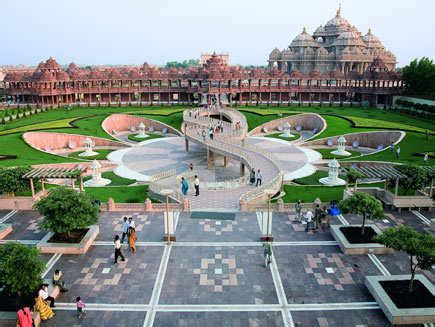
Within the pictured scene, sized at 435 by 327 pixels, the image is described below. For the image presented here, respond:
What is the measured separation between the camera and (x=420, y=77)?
76.8 metres

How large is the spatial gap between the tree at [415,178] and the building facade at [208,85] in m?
59.8

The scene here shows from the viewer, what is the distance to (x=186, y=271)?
826 inches

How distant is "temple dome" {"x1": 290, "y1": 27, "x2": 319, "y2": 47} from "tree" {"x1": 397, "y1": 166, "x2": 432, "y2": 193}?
297ft

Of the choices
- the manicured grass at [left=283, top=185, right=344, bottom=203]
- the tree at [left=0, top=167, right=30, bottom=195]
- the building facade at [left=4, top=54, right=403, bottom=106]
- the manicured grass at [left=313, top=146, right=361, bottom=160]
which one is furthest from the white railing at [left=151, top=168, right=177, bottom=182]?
the building facade at [left=4, top=54, right=403, bottom=106]

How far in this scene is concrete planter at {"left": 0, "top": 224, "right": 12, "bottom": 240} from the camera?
2482 centimetres

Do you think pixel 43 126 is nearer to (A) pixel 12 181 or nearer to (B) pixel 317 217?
(A) pixel 12 181

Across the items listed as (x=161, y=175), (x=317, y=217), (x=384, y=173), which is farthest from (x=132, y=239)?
(x=384, y=173)

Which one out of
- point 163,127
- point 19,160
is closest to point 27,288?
point 19,160

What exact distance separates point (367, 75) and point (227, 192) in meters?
66.4

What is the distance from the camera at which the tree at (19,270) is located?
16.9m

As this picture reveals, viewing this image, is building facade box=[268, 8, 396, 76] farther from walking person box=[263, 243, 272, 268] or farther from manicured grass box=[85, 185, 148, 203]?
walking person box=[263, 243, 272, 268]

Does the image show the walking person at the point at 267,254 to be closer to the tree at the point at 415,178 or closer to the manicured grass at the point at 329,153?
the tree at the point at 415,178

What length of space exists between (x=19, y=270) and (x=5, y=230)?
31.7 feet

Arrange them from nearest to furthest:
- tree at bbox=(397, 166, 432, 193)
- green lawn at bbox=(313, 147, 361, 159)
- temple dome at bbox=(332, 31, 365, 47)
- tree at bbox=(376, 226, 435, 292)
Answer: tree at bbox=(376, 226, 435, 292)
tree at bbox=(397, 166, 432, 193)
green lawn at bbox=(313, 147, 361, 159)
temple dome at bbox=(332, 31, 365, 47)
